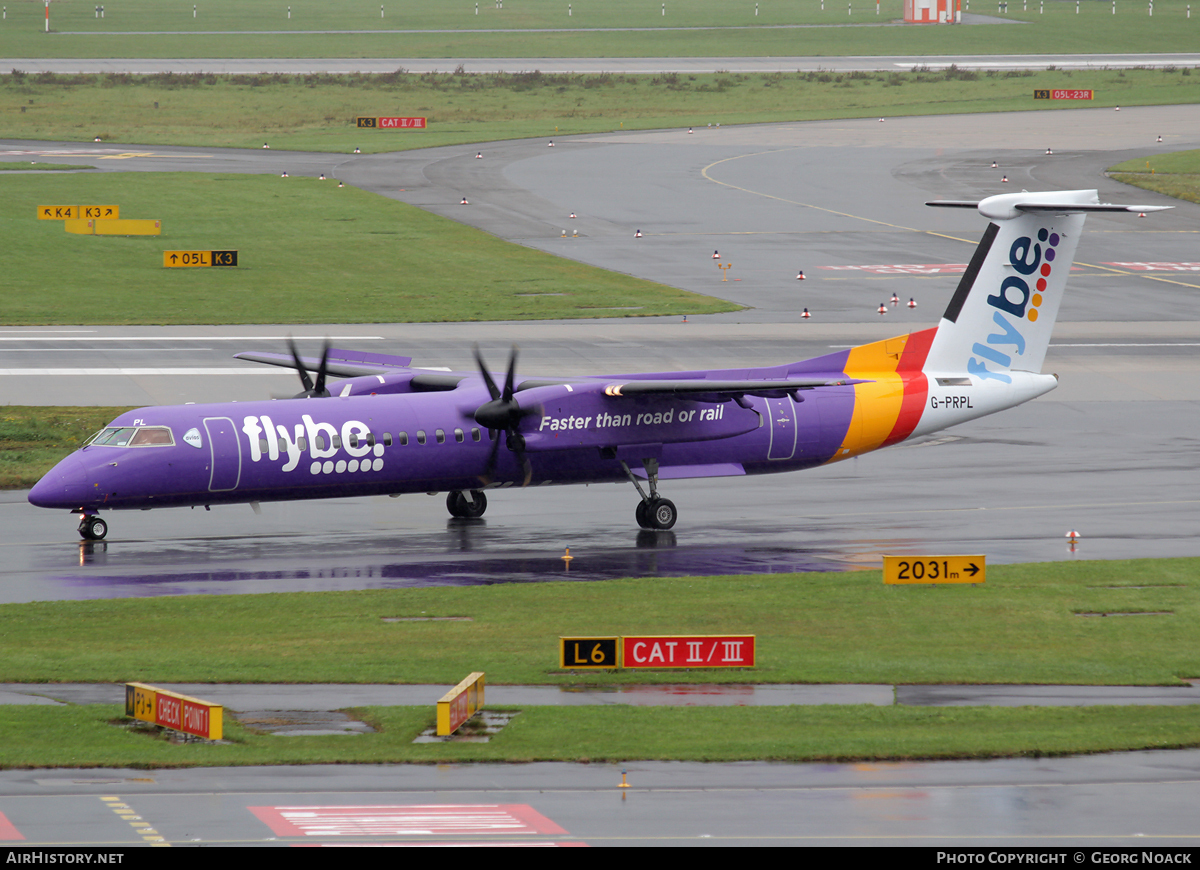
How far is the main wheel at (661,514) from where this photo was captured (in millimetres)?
32312

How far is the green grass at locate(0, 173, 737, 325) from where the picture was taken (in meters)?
59.8

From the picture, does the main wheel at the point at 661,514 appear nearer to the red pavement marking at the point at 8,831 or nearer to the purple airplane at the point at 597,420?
the purple airplane at the point at 597,420

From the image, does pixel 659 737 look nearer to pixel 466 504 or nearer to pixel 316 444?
pixel 316 444

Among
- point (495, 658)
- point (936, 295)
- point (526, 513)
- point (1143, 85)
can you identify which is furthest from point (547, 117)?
point (495, 658)

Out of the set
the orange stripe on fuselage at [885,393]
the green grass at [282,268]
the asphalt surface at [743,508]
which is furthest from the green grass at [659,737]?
the green grass at [282,268]

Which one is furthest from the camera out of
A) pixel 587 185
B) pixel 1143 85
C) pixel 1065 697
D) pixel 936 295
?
pixel 1143 85

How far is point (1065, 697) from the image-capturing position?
67.1 ft

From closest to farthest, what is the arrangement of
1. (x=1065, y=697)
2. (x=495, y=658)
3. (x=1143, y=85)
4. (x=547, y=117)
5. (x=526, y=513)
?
(x=1065, y=697)
(x=495, y=658)
(x=526, y=513)
(x=547, y=117)
(x=1143, y=85)

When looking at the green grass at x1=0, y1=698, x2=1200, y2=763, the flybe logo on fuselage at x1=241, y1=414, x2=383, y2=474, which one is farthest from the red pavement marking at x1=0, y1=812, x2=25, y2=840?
the flybe logo on fuselage at x1=241, y1=414, x2=383, y2=474

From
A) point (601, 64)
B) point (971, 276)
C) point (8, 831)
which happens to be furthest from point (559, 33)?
point (8, 831)

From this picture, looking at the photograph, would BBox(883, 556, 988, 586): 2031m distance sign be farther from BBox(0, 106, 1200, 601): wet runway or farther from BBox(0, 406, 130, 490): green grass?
BBox(0, 406, 130, 490): green grass

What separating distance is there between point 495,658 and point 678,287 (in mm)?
42944

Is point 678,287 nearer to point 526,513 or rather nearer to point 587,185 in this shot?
point 587,185

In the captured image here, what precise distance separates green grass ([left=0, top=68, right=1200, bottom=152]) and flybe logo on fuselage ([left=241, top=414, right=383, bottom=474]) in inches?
2828
